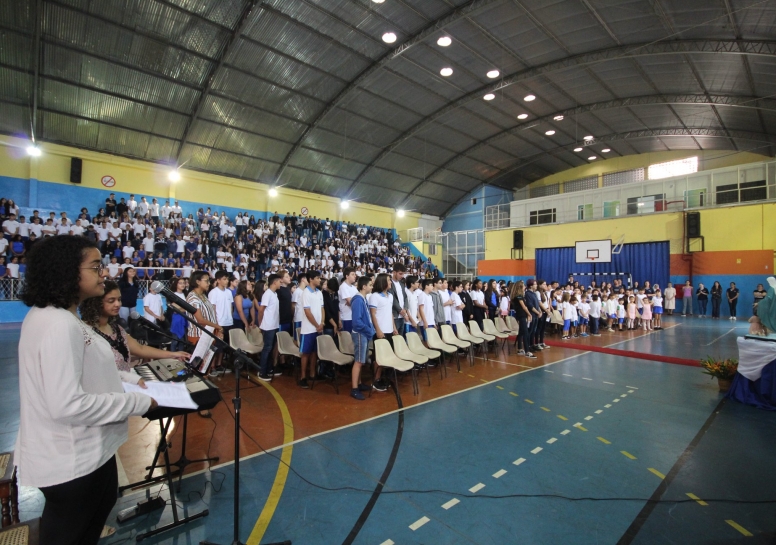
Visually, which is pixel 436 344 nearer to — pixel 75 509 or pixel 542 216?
pixel 75 509

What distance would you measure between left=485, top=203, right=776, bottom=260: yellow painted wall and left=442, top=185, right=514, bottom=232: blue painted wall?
3581mm

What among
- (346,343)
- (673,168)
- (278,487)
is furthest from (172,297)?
(673,168)

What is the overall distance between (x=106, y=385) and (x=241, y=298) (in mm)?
5487

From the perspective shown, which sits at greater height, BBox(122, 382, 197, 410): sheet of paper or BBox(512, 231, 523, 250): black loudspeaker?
BBox(512, 231, 523, 250): black loudspeaker

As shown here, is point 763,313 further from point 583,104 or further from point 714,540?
point 583,104

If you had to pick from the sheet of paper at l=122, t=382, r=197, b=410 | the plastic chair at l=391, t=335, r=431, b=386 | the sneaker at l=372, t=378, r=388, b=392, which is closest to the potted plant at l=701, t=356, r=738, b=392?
the plastic chair at l=391, t=335, r=431, b=386

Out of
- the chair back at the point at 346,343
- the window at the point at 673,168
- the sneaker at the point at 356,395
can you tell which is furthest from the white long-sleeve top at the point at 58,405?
the window at the point at 673,168

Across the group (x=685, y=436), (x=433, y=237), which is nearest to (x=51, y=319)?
(x=685, y=436)

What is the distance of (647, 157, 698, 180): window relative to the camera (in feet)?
71.1

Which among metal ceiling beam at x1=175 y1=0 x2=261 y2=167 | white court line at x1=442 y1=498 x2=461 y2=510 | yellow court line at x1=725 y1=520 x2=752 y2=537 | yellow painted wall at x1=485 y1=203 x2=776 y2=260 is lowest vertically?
yellow court line at x1=725 y1=520 x2=752 y2=537

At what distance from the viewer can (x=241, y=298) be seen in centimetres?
675

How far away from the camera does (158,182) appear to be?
1702 cm

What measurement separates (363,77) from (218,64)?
18.4 feet

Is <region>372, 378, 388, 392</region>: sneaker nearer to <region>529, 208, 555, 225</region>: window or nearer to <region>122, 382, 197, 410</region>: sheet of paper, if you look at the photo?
<region>122, 382, 197, 410</region>: sheet of paper
